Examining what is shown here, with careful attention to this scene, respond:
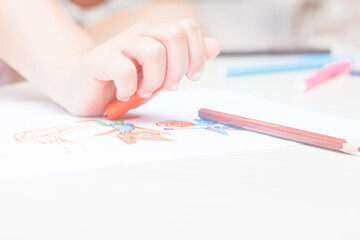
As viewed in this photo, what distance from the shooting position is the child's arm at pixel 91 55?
34cm

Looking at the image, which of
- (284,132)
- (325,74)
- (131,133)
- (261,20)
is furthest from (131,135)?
(261,20)

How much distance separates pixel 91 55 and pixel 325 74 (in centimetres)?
34

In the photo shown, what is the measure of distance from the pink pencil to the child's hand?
18 cm

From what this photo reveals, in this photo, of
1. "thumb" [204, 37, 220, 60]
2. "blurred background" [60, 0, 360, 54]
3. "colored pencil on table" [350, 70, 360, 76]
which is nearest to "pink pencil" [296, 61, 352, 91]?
"colored pencil on table" [350, 70, 360, 76]

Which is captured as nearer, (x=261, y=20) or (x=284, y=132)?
(x=284, y=132)

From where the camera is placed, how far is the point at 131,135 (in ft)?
1.07

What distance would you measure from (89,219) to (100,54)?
174mm

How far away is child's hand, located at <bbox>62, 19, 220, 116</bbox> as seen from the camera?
333mm

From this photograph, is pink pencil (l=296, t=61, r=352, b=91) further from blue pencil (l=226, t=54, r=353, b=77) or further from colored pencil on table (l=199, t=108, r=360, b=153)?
colored pencil on table (l=199, t=108, r=360, b=153)

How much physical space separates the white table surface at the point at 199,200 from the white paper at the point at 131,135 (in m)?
0.01

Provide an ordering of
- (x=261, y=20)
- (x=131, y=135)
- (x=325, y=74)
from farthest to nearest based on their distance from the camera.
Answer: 1. (x=261, y=20)
2. (x=325, y=74)
3. (x=131, y=135)

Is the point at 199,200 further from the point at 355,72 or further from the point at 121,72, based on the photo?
the point at 355,72

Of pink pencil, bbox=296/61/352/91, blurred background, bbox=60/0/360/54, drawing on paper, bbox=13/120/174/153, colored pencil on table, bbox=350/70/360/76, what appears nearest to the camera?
drawing on paper, bbox=13/120/174/153

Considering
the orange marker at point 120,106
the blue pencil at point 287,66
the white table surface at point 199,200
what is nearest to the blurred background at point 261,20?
the blue pencil at point 287,66
